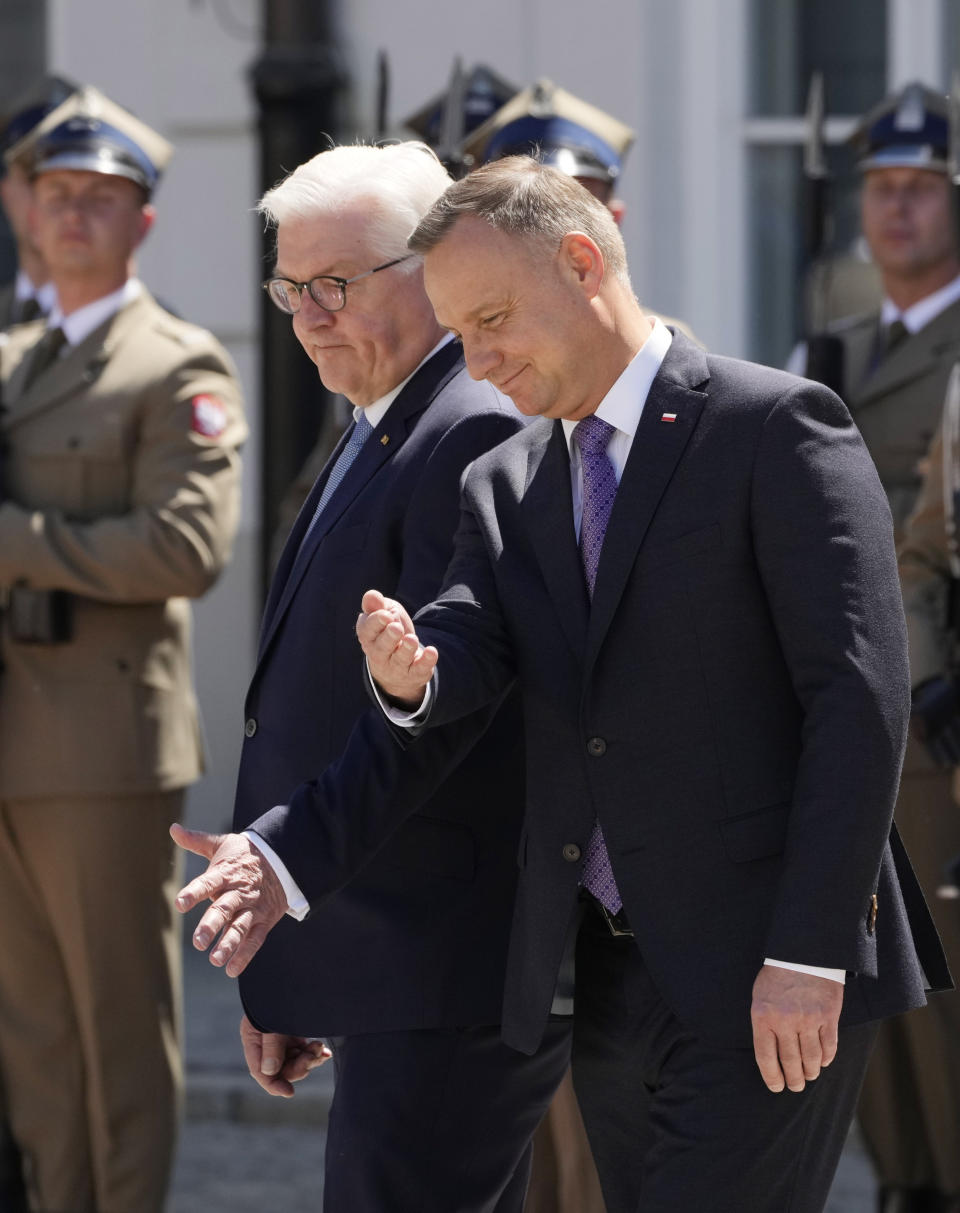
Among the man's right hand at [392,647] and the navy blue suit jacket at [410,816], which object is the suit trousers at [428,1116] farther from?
the man's right hand at [392,647]

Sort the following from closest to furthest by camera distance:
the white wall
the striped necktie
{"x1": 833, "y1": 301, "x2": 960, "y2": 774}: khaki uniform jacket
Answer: the striped necktie
{"x1": 833, "y1": 301, "x2": 960, "y2": 774}: khaki uniform jacket
the white wall

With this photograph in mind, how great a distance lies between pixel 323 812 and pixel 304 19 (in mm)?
4774

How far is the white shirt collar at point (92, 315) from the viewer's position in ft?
15.8

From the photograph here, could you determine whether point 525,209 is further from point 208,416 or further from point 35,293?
point 35,293

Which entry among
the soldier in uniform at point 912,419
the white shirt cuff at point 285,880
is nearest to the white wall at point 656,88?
the soldier in uniform at point 912,419

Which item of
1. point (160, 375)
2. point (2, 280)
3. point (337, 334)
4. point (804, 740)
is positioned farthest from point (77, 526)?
point (2, 280)

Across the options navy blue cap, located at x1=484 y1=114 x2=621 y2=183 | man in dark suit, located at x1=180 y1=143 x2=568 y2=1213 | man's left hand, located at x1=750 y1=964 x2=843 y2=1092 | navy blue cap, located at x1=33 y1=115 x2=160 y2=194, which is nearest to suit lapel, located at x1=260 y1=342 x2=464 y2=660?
man in dark suit, located at x1=180 y1=143 x2=568 y2=1213

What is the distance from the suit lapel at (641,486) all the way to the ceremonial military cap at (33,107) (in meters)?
3.31

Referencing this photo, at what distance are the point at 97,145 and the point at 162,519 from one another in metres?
0.97

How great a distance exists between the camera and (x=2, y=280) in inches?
320

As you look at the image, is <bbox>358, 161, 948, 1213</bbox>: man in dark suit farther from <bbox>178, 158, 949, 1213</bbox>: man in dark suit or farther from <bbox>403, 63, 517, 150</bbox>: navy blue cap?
<bbox>403, 63, 517, 150</bbox>: navy blue cap

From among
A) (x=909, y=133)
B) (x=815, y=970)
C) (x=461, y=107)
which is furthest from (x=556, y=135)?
(x=815, y=970)

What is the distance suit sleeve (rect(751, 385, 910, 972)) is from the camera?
99.6 inches

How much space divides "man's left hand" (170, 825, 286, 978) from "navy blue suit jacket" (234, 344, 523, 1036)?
0.26m
